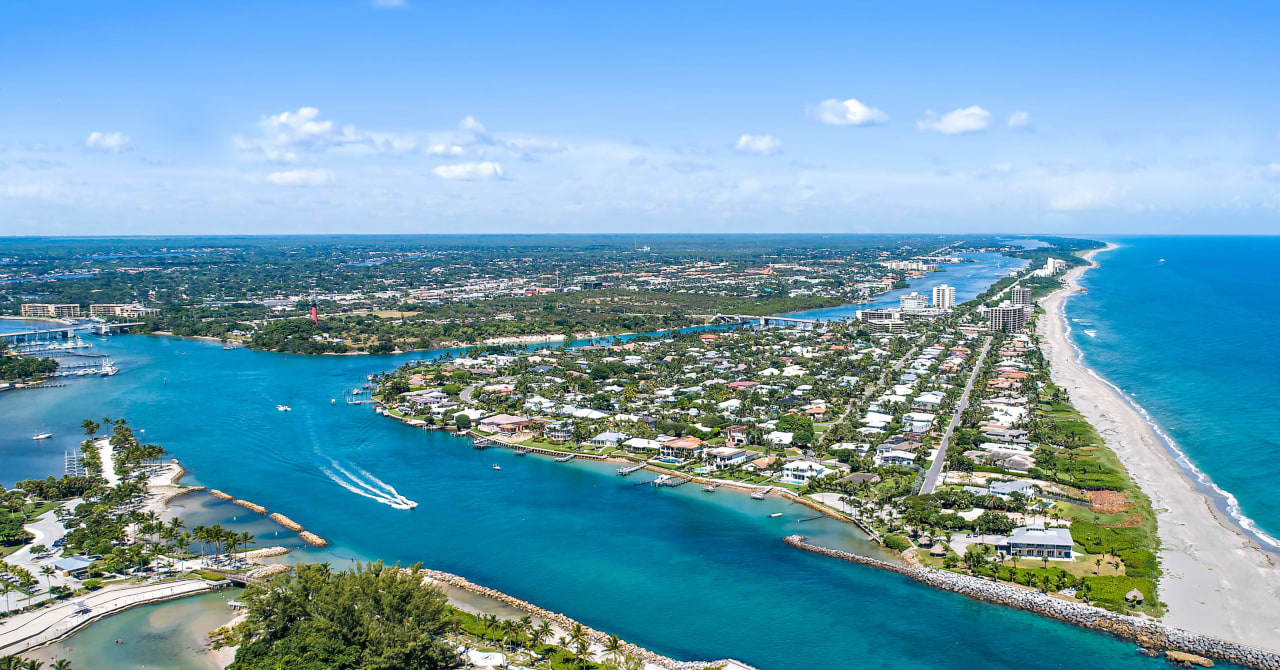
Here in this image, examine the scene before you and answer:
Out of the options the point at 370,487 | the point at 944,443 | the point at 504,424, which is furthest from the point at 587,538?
the point at 944,443

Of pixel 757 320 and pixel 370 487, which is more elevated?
pixel 757 320

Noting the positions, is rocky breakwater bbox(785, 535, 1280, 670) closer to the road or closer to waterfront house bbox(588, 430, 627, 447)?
the road

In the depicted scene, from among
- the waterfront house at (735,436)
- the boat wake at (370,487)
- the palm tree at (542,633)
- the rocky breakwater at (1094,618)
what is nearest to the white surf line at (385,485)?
the boat wake at (370,487)

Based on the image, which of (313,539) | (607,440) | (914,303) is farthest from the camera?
(914,303)

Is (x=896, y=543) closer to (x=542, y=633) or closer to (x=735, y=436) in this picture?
(x=542, y=633)

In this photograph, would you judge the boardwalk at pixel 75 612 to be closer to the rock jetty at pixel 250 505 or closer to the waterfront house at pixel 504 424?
the rock jetty at pixel 250 505

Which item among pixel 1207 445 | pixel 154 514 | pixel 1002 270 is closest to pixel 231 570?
pixel 154 514

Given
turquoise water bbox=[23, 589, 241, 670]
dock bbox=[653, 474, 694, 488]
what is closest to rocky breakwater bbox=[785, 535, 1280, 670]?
dock bbox=[653, 474, 694, 488]
